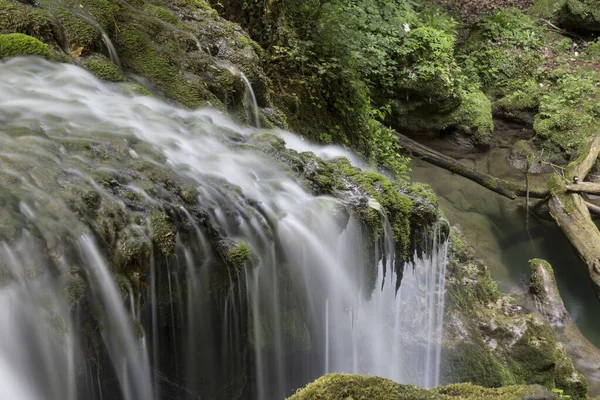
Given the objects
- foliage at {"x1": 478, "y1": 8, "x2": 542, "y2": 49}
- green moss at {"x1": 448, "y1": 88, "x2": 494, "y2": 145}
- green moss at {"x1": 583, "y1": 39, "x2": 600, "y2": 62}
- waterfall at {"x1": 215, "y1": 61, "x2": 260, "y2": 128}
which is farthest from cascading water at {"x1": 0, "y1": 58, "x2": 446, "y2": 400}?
green moss at {"x1": 583, "y1": 39, "x2": 600, "y2": 62}

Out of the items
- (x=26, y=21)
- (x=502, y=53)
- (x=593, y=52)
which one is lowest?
(x=26, y=21)

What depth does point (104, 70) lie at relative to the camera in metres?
4.59

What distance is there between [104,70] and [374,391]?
3.41 m

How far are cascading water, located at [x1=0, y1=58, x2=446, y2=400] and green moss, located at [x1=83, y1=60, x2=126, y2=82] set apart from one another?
0.13m

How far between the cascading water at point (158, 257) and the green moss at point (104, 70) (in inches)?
5.1

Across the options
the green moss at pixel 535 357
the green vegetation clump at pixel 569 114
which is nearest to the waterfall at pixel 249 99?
the green moss at pixel 535 357

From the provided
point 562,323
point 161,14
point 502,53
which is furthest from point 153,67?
point 502,53

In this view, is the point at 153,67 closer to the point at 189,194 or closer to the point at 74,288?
the point at 189,194

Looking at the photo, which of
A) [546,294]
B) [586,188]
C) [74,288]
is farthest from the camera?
[586,188]

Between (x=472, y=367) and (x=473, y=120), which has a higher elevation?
(x=473, y=120)

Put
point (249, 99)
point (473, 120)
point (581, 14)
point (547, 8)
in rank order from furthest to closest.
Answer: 1. point (547, 8)
2. point (581, 14)
3. point (473, 120)
4. point (249, 99)

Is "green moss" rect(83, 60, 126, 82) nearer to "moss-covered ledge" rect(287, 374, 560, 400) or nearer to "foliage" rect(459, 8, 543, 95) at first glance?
"moss-covered ledge" rect(287, 374, 560, 400)

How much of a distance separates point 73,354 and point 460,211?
7937mm

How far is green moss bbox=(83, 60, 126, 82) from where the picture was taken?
4.54 metres
